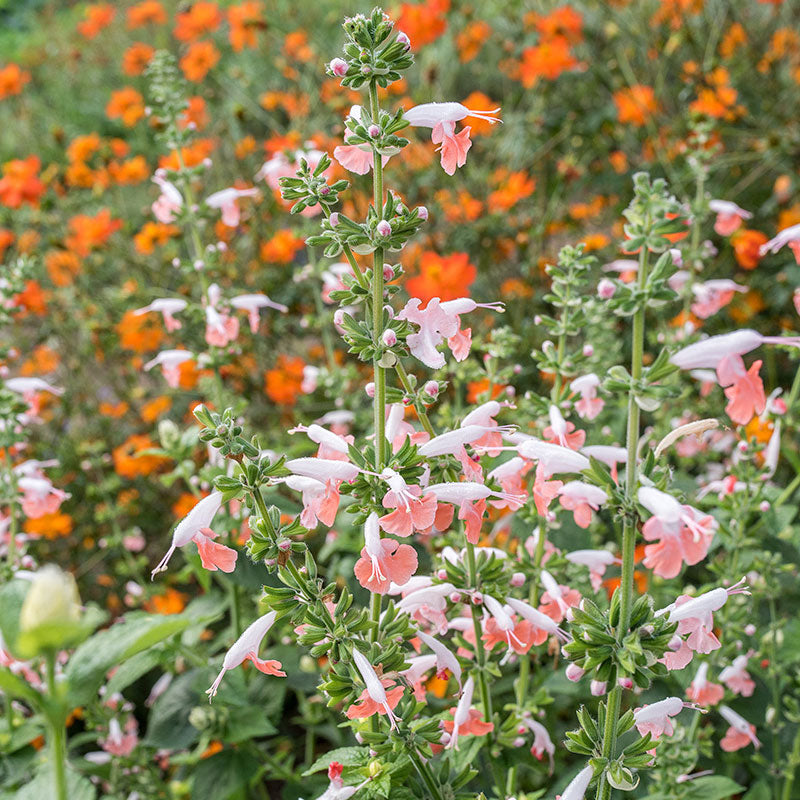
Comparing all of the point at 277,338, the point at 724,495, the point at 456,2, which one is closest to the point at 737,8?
the point at 456,2

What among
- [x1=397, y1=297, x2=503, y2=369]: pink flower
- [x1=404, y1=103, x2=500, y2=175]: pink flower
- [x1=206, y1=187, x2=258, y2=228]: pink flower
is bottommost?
[x1=206, y1=187, x2=258, y2=228]: pink flower

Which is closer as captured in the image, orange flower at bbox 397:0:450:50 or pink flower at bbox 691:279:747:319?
pink flower at bbox 691:279:747:319

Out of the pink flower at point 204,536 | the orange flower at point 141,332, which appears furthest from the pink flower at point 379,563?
the orange flower at point 141,332

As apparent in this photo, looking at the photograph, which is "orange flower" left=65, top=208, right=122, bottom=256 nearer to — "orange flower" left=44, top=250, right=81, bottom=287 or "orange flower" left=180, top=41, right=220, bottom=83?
"orange flower" left=44, top=250, right=81, bottom=287

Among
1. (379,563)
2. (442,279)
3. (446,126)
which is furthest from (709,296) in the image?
(379,563)

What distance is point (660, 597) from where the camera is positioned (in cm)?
205

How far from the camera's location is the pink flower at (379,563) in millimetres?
1062

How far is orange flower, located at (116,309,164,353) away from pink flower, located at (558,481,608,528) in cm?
231

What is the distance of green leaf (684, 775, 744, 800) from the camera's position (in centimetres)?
153

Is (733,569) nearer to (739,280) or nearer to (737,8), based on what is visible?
(739,280)

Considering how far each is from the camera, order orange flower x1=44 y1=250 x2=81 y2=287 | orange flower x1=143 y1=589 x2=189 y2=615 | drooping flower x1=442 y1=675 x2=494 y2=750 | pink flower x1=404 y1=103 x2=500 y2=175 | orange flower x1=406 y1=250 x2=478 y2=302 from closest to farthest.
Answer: pink flower x1=404 y1=103 x2=500 y2=175 → drooping flower x1=442 y1=675 x2=494 y2=750 → orange flower x1=143 y1=589 x2=189 y2=615 → orange flower x1=406 y1=250 x2=478 y2=302 → orange flower x1=44 y1=250 x2=81 y2=287

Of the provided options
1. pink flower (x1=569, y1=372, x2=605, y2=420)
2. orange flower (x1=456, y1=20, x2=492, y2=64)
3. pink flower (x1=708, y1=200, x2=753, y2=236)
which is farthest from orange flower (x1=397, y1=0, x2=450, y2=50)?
pink flower (x1=569, y1=372, x2=605, y2=420)

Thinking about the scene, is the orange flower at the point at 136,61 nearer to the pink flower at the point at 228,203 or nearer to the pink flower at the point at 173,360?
the pink flower at the point at 228,203

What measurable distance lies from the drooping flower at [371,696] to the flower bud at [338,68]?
0.75 metres
